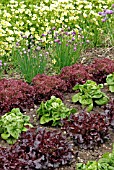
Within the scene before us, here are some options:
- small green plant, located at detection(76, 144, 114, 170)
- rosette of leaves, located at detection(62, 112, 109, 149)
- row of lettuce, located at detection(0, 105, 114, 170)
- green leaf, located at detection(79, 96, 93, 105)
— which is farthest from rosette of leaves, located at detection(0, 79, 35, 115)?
small green plant, located at detection(76, 144, 114, 170)

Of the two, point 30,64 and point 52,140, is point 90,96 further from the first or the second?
point 30,64

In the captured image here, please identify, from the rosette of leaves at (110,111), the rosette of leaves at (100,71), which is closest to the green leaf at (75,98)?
the rosette of leaves at (110,111)

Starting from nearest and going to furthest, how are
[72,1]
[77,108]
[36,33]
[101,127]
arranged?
[101,127], [77,108], [36,33], [72,1]

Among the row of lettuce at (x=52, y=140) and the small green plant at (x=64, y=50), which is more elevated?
the small green plant at (x=64, y=50)

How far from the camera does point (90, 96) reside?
588 centimetres

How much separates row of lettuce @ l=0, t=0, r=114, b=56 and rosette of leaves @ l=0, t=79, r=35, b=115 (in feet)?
7.07

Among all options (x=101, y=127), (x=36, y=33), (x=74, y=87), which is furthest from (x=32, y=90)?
(x=36, y=33)

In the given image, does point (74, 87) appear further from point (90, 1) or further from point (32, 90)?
point (90, 1)

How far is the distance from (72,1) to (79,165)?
17.9ft

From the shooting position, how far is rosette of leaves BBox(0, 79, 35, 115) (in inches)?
232

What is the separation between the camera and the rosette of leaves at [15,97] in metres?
5.89

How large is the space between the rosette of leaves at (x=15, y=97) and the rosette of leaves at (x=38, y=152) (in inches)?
35.1

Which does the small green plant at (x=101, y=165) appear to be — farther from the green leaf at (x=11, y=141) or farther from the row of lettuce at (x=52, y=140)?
the green leaf at (x=11, y=141)

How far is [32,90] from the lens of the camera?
6.12 m
